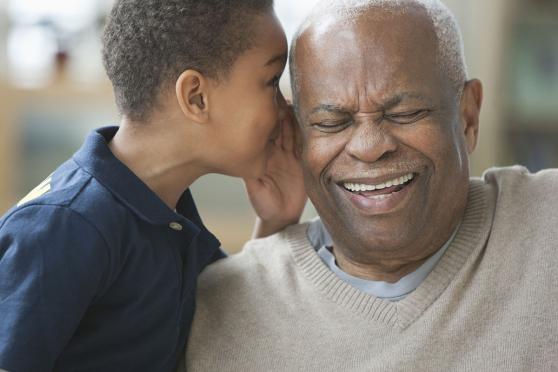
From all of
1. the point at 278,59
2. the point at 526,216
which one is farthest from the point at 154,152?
the point at 526,216

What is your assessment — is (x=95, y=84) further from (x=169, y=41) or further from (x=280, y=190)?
(x=169, y=41)

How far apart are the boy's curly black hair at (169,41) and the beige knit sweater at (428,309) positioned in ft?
1.52

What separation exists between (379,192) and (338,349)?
32 cm

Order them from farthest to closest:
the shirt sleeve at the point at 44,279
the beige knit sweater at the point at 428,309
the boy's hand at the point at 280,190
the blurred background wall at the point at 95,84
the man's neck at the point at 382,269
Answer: the blurred background wall at the point at 95,84, the boy's hand at the point at 280,190, the man's neck at the point at 382,269, the beige knit sweater at the point at 428,309, the shirt sleeve at the point at 44,279

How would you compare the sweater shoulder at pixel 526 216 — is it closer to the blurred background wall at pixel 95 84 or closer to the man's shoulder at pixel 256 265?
the man's shoulder at pixel 256 265

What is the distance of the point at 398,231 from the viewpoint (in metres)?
1.79

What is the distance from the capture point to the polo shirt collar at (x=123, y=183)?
5.53 feet

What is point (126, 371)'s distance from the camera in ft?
5.63

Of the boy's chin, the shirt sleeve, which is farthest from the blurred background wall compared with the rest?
the shirt sleeve

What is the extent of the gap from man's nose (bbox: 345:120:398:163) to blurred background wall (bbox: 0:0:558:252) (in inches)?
159

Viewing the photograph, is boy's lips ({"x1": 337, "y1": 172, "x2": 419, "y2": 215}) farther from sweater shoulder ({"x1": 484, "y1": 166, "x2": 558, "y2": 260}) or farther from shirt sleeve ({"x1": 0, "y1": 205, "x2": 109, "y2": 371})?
shirt sleeve ({"x1": 0, "y1": 205, "x2": 109, "y2": 371})

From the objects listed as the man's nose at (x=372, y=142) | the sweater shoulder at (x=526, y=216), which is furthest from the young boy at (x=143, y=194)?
the sweater shoulder at (x=526, y=216)

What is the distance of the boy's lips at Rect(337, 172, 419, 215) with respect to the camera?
5.72 ft

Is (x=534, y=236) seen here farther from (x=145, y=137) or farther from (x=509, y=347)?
(x=145, y=137)
